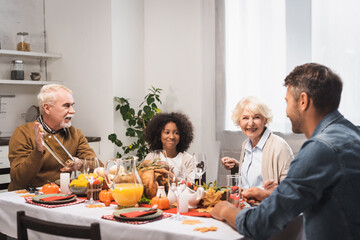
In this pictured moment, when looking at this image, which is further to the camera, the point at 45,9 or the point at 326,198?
the point at 45,9

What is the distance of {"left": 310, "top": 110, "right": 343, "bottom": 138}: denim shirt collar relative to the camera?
4.97ft

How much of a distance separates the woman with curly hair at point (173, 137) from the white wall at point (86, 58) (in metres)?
1.02

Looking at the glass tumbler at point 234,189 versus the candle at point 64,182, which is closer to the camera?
the glass tumbler at point 234,189

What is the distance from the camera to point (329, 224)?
4.60 ft

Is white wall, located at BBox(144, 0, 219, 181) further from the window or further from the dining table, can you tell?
the dining table

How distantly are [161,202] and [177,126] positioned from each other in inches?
53.3

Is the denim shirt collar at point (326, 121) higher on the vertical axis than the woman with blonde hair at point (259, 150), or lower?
higher

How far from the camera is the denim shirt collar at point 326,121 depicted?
4.97 feet

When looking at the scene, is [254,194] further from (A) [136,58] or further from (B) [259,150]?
(A) [136,58]

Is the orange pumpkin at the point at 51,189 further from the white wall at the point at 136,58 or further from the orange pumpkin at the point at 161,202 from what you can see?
the white wall at the point at 136,58

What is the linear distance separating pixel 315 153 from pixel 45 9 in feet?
13.8

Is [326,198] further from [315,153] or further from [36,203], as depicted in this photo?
[36,203]

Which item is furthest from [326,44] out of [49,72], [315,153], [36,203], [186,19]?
[49,72]

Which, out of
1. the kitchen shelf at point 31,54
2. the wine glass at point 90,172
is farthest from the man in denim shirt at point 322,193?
the kitchen shelf at point 31,54
